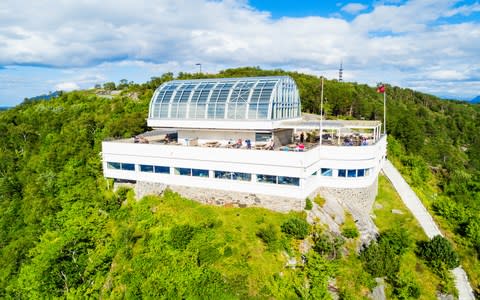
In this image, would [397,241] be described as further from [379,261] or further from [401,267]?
[379,261]

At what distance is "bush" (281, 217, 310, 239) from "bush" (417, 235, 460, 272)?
48.2 ft

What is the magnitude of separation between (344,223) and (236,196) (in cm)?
1340

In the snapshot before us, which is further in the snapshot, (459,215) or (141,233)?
(459,215)

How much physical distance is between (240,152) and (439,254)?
24963 mm

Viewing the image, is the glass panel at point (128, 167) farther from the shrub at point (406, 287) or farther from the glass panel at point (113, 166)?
the shrub at point (406, 287)

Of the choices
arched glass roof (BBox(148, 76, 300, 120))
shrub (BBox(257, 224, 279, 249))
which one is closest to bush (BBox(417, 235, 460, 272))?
shrub (BBox(257, 224, 279, 249))

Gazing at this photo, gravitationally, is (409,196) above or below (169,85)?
below

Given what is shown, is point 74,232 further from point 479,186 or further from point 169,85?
point 479,186

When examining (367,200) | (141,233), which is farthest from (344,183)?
(141,233)

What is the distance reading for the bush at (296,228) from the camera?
33156mm

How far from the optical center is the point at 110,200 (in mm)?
45562

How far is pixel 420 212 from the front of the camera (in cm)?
4628

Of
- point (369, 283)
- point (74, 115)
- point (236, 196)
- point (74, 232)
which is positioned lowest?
point (369, 283)

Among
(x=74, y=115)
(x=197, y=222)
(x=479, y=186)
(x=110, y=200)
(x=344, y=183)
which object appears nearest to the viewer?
(x=197, y=222)
